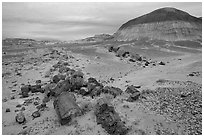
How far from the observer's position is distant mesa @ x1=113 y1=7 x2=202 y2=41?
5922 cm

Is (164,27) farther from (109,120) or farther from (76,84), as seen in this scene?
(109,120)

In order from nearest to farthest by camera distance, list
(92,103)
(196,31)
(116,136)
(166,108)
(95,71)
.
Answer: (116,136)
(166,108)
(92,103)
(95,71)
(196,31)

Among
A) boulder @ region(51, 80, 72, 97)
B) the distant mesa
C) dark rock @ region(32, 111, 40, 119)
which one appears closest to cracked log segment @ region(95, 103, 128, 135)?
dark rock @ region(32, 111, 40, 119)

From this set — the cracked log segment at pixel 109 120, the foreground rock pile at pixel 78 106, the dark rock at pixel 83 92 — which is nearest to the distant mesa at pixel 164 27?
the foreground rock pile at pixel 78 106

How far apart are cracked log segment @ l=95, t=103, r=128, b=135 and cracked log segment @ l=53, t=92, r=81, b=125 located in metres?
0.97

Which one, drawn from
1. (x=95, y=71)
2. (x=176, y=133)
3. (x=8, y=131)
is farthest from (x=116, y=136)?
(x=95, y=71)

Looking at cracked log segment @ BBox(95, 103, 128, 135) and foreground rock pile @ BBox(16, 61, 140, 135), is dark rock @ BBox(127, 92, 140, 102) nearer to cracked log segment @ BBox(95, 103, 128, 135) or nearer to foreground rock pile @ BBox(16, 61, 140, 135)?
foreground rock pile @ BBox(16, 61, 140, 135)

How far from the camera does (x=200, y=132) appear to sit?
27.0ft

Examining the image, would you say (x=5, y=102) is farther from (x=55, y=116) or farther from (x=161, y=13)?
(x=161, y=13)

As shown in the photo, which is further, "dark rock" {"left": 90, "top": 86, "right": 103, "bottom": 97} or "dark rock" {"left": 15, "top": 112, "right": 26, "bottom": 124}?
"dark rock" {"left": 90, "top": 86, "right": 103, "bottom": 97}

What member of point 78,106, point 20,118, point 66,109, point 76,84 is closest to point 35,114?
point 20,118

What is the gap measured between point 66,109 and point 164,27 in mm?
57721

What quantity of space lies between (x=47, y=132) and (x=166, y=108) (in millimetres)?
5362

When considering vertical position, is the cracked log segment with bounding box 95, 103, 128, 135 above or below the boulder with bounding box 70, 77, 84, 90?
below
